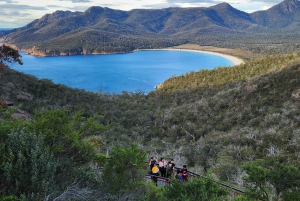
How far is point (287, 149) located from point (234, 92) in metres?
12.6

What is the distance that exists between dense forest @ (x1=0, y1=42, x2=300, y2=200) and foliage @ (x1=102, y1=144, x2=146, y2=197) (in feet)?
0.07

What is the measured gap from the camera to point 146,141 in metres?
19.0

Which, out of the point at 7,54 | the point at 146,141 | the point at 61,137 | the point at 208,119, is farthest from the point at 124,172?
the point at 7,54

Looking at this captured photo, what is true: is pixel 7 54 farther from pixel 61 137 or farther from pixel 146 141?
pixel 61 137

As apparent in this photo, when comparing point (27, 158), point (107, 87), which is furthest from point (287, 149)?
point (107, 87)

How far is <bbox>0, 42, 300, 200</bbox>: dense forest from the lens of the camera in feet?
16.6

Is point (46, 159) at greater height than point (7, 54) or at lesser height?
lesser

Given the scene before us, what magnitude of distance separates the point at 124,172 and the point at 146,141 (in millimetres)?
13040

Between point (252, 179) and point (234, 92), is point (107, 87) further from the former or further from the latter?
point (252, 179)

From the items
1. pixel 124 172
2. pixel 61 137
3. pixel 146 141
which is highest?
pixel 61 137

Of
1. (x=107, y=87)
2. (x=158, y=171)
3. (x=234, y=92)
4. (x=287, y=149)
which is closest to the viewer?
(x=158, y=171)

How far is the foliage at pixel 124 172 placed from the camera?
5852 mm

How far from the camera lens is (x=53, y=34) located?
18238 cm

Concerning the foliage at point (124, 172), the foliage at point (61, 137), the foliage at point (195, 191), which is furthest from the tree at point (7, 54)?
the foliage at point (195, 191)
